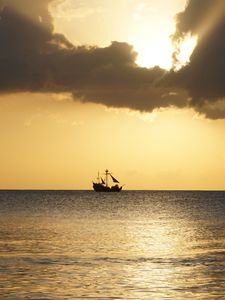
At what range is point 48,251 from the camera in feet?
207

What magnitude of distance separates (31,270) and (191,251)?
23.8m

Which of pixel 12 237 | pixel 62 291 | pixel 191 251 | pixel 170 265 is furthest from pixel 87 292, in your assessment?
pixel 12 237

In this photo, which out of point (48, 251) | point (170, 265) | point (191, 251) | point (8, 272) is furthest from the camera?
point (191, 251)

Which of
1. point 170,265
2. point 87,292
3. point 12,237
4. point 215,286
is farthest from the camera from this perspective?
point 12,237

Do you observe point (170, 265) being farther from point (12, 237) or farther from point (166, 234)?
point (166, 234)

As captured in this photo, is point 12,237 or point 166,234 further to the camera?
point 166,234

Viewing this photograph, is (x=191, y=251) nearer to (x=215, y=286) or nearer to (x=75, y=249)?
(x=75, y=249)

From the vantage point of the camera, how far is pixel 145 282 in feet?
145

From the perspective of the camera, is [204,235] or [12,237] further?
[204,235]

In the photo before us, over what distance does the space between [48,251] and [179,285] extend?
22.5 m

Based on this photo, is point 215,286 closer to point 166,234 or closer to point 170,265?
point 170,265

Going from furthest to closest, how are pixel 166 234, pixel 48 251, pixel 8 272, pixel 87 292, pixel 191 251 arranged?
pixel 166 234
pixel 191 251
pixel 48 251
pixel 8 272
pixel 87 292

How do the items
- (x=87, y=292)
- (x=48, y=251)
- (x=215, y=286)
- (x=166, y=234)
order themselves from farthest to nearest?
(x=166, y=234)
(x=48, y=251)
(x=215, y=286)
(x=87, y=292)

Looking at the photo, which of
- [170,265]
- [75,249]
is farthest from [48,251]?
[170,265]
